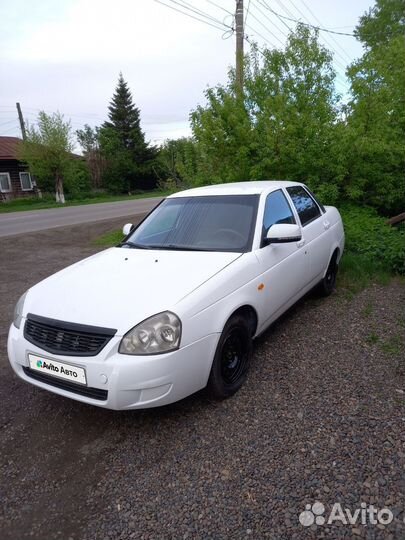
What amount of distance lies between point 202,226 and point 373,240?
4.22 meters

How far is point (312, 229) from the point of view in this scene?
167 inches

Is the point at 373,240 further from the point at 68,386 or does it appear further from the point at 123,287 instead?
the point at 68,386

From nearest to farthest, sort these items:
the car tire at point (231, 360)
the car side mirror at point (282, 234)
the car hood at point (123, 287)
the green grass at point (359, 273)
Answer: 1. the car hood at point (123, 287)
2. the car tire at point (231, 360)
3. the car side mirror at point (282, 234)
4. the green grass at point (359, 273)

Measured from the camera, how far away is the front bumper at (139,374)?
7.27ft

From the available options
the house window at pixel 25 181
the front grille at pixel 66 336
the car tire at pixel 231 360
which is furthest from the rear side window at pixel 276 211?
the house window at pixel 25 181

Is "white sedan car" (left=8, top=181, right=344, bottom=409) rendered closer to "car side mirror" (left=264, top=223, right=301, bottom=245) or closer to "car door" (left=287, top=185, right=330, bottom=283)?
"car side mirror" (left=264, top=223, right=301, bottom=245)

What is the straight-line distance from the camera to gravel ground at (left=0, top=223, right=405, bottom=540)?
6.22 feet

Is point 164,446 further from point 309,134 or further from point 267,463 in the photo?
point 309,134

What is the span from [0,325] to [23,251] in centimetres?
521

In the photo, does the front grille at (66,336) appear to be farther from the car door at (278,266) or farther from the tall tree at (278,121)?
the tall tree at (278,121)

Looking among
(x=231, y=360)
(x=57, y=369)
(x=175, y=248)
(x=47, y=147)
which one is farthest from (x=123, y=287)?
(x=47, y=147)

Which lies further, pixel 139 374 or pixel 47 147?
pixel 47 147

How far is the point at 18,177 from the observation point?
29.3 m

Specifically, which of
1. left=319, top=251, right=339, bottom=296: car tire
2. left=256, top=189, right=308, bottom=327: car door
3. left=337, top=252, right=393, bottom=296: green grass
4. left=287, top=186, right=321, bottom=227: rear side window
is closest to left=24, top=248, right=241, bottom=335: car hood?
left=256, top=189, right=308, bottom=327: car door
